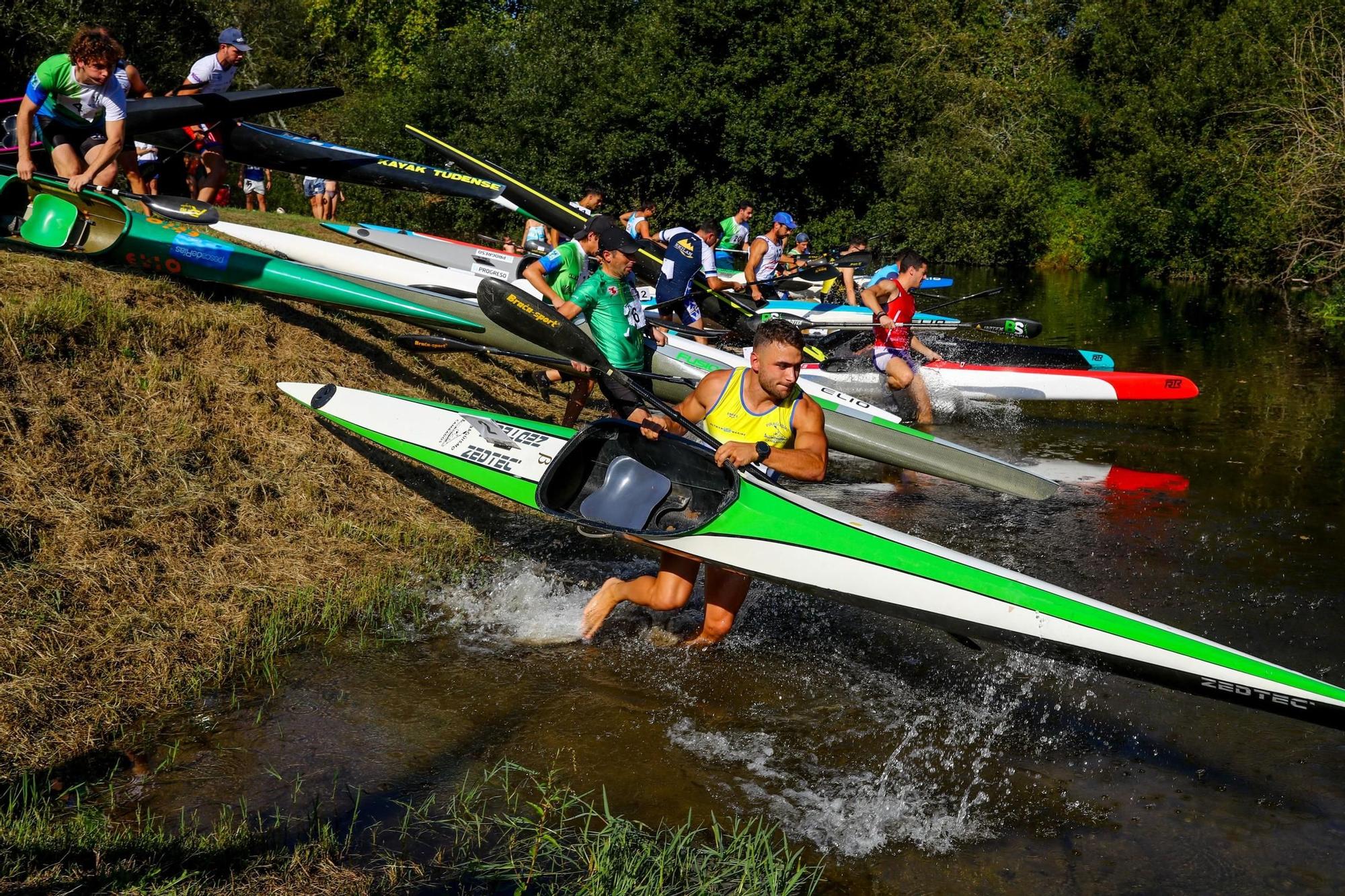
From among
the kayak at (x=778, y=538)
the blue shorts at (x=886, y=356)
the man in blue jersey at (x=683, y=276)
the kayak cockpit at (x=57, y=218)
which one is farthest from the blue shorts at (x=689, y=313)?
the kayak cockpit at (x=57, y=218)

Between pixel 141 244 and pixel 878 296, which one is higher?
pixel 141 244

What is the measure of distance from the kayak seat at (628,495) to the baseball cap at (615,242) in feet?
5.88

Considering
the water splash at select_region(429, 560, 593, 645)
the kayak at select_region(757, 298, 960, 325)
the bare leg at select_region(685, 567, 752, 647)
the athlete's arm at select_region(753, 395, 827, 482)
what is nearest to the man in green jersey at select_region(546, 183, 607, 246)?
the kayak at select_region(757, 298, 960, 325)

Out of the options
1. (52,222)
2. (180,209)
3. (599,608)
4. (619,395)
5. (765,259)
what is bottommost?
(599,608)

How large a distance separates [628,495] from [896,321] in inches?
218

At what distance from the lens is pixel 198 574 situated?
5242mm

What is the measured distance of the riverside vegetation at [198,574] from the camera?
3.41 m

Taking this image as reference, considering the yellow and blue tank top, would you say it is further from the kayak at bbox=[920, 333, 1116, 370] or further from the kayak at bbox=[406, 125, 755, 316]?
the kayak at bbox=[920, 333, 1116, 370]

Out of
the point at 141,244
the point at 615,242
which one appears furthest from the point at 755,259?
the point at 141,244

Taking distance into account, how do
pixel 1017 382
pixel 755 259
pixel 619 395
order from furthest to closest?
pixel 755 259 < pixel 1017 382 < pixel 619 395

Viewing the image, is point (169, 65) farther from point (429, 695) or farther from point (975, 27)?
point (429, 695)

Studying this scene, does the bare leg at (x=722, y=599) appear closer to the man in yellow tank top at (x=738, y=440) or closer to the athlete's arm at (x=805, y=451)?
the man in yellow tank top at (x=738, y=440)

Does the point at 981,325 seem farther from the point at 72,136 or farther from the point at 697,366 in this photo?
the point at 72,136

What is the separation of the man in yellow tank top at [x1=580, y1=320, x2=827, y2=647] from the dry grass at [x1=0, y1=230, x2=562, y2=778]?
1.36 metres
